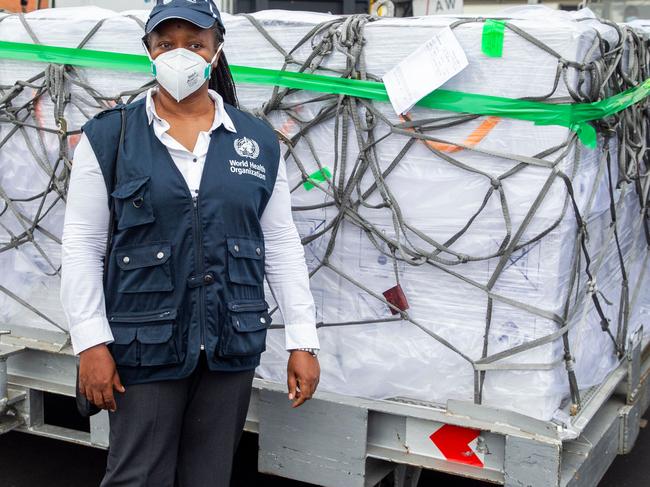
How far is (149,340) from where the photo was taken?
94.3 inches

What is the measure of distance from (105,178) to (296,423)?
3.58 feet

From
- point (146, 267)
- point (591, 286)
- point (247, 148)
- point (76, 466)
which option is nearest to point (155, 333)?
point (146, 267)

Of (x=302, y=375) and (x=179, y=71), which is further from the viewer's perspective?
(x=302, y=375)

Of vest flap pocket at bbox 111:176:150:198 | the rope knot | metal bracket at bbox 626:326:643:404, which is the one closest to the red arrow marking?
the rope knot

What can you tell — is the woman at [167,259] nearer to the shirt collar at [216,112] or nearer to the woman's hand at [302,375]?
the shirt collar at [216,112]

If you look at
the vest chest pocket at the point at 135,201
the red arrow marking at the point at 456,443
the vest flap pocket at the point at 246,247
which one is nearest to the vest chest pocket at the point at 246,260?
the vest flap pocket at the point at 246,247

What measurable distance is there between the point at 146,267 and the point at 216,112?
19.9 inches

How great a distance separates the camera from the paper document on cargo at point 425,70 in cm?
271

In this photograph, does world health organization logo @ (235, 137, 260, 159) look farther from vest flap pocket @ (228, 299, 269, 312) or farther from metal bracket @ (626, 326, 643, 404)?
metal bracket @ (626, 326, 643, 404)

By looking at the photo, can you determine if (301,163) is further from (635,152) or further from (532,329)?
(635,152)

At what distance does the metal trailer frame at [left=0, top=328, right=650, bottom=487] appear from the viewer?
273 centimetres

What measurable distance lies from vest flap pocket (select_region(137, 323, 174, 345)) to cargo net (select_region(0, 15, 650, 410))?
2.62 ft

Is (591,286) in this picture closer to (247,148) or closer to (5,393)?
(247,148)

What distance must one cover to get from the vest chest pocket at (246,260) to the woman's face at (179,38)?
53 centimetres
